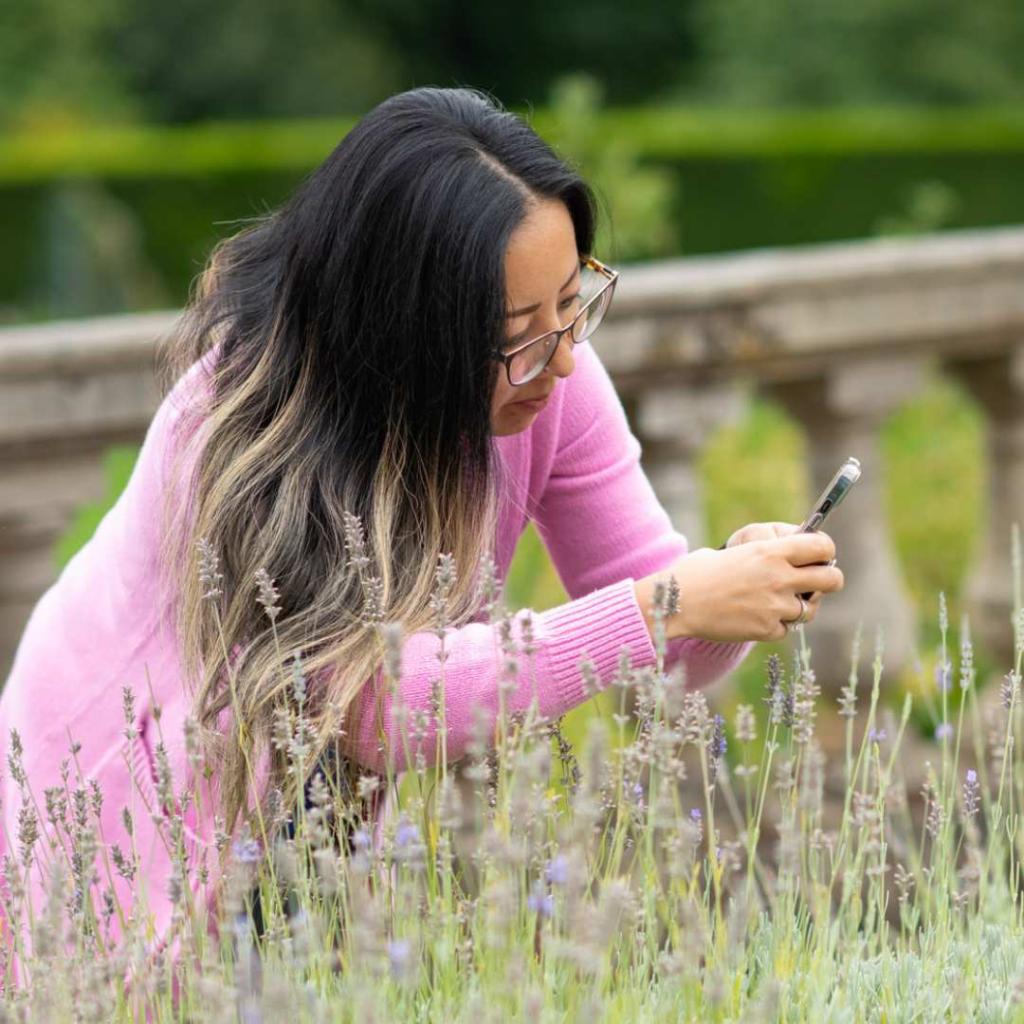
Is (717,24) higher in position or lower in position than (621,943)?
higher

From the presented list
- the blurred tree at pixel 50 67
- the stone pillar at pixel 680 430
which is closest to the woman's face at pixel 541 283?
the stone pillar at pixel 680 430

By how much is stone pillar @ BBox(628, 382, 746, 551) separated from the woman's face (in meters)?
2.17

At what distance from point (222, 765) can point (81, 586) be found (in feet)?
1.17

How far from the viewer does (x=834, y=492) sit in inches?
70.7

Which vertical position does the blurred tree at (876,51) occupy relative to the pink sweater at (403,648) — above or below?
above

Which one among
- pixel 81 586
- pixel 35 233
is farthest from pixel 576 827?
pixel 35 233

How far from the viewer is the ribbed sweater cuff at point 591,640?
1.87 meters

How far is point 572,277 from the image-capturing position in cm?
195

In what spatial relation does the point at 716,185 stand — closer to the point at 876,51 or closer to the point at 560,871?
the point at 876,51

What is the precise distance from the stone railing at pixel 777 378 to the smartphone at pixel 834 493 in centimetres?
194

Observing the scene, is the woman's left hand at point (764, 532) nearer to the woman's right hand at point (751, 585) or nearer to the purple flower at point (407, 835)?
the woman's right hand at point (751, 585)

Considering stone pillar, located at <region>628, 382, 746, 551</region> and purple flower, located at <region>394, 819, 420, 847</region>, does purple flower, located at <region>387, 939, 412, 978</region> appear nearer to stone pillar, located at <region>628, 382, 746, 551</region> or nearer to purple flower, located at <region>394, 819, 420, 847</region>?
purple flower, located at <region>394, 819, 420, 847</region>

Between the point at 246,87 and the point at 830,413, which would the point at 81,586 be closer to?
the point at 830,413

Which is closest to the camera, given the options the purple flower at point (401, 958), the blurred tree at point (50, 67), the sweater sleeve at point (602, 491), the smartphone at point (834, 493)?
the purple flower at point (401, 958)
